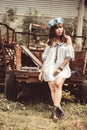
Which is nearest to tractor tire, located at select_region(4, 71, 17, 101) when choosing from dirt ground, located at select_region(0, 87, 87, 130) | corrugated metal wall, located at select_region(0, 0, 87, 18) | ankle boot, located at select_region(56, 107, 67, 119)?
dirt ground, located at select_region(0, 87, 87, 130)

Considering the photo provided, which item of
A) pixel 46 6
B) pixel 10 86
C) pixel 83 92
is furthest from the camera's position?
pixel 46 6

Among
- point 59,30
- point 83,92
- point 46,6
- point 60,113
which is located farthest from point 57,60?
point 46,6

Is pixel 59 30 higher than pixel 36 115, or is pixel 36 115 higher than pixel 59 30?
pixel 59 30

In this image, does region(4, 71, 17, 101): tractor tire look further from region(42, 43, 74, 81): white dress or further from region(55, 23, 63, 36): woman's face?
region(55, 23, 63, 36): woman's face

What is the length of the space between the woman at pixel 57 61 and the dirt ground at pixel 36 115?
350 mm

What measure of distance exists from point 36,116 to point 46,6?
1736cm

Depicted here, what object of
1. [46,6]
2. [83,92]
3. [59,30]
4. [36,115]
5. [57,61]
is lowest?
[36,115]

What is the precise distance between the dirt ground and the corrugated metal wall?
48.9ft

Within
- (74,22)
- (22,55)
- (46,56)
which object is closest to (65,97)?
(22,55)

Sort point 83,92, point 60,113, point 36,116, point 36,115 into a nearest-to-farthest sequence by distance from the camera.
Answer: point 60,113 → point 36,116 → point 36,115 → point 83,92

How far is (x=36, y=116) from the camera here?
8.41 m

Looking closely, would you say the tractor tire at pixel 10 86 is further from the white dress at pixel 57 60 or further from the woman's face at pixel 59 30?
the woman's face at pixel 59 30

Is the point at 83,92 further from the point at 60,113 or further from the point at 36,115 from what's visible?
the point at 60,113

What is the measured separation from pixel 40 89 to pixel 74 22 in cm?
1485
